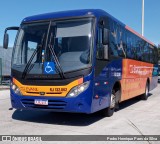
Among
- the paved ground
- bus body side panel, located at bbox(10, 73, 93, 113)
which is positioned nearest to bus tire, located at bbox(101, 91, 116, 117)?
the paved ground

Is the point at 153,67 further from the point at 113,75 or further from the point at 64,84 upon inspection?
the point at 64,84

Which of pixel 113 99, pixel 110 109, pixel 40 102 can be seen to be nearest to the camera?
pixel 40 102

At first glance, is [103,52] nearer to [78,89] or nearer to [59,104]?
[78,89]

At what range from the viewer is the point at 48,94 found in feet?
29.3

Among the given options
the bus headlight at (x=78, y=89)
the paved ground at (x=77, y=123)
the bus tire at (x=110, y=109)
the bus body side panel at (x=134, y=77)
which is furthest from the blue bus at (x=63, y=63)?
the bus body side panel at (x=134, y=77)

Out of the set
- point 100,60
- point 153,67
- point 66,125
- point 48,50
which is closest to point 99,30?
point 100,60

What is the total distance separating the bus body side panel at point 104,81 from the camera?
9.15 m

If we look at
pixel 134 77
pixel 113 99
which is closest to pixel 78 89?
pixel 113 99

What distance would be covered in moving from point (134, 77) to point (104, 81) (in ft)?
15.1

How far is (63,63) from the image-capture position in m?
8.86

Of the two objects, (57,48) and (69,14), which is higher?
(69,14)

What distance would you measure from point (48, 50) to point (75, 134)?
2.53 metres

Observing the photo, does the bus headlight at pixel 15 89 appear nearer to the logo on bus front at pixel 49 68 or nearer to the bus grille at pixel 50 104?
the bus grille at pixel 50 104

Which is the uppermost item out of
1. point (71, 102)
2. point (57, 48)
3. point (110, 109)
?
point (57, 48)
